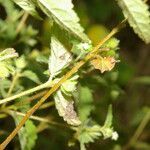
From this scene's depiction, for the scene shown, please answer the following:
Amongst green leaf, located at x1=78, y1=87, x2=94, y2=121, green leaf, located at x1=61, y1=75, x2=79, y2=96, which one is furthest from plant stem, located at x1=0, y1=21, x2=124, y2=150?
green leaf, located at x1=78, y1=87, x2=94, y2=121

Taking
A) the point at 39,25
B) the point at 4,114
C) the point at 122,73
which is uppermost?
the point at 4,114

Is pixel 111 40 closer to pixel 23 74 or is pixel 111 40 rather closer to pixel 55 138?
pixel 23 74

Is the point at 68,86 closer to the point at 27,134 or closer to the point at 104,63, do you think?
the point at 104,63

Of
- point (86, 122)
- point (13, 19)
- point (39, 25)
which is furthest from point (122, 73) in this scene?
point (86, 122)

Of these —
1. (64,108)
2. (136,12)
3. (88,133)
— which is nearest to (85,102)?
(88,133)

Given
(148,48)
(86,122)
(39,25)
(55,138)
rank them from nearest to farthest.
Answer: (86,122) → (55,138) → (39,25) → (148,48)

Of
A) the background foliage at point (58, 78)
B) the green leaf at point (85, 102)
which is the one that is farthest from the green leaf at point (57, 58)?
the green leaf at point (85, 102)
